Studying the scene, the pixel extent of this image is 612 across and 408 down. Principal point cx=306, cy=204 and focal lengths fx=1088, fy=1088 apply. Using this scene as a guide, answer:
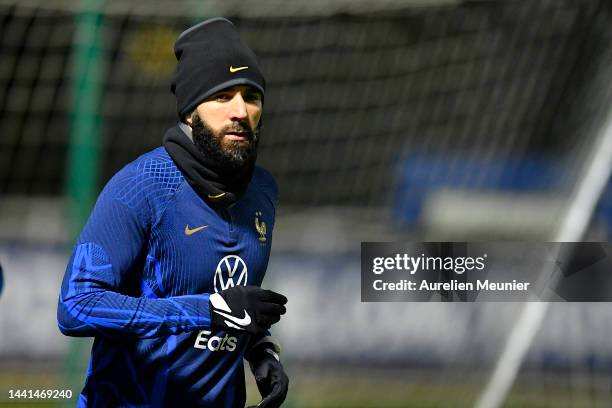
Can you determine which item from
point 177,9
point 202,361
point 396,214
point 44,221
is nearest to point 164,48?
point 177,9

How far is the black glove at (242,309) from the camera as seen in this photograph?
7.60ft

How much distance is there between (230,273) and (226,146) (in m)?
0.30

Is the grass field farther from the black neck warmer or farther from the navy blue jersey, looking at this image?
the black neck warmer

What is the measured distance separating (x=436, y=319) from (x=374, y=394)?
0.51 metres

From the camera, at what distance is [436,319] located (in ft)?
18.6

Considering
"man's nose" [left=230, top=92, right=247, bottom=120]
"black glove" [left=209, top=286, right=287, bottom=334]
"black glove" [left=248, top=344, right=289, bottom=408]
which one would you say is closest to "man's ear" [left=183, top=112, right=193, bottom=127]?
"man's nose" [left=230, top=92, right=247, bottom=120]

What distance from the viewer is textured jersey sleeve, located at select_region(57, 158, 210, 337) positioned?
2293 mm

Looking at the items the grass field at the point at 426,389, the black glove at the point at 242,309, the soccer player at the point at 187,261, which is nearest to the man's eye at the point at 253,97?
the soccer player at the point at 187,261

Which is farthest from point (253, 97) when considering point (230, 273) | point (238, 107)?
point (230, 273)

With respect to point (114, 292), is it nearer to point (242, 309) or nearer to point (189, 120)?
point (242, 309)

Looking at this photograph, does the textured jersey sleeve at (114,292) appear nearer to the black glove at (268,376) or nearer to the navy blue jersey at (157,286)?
the navy blue jersey at (157,286)

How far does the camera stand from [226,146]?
2.47 m

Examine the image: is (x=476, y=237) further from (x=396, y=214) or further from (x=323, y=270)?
(x=323, y=270)

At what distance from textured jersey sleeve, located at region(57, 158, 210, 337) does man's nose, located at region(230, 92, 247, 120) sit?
0.31 m
